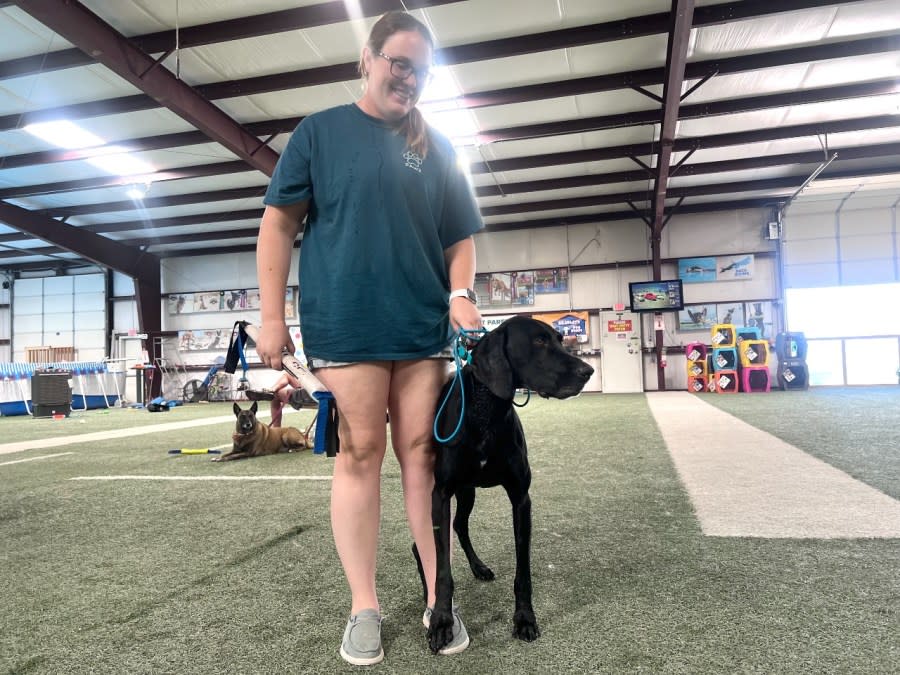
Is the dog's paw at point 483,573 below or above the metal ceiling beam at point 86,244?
below

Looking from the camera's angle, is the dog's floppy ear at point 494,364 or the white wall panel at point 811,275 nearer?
the dog's floppy ear at point 494,364

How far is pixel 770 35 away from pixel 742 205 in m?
6.96

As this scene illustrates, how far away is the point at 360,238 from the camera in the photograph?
4.11ft

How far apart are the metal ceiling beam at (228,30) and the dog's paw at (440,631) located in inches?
227

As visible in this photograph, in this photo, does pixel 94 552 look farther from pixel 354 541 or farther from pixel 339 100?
pixel 339 100

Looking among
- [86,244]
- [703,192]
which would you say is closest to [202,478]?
[703,192]

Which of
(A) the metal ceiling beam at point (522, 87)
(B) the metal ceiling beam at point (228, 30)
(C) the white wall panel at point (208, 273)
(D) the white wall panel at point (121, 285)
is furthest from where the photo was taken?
(D) the white wall panel at point (121, 285)

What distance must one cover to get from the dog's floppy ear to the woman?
0.25 ft

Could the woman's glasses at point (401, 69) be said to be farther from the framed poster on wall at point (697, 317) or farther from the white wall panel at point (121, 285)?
the white wall panel at point (121, 285)

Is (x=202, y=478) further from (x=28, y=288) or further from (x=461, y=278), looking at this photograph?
(x=28, y=288)

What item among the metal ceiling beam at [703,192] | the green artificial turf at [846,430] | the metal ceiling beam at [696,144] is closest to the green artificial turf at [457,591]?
the green artificial turf at [846,430]

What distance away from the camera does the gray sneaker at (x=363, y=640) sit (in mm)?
1190

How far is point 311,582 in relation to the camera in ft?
5.49

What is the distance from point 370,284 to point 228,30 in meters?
6.09
